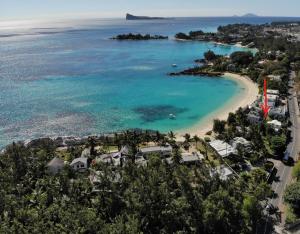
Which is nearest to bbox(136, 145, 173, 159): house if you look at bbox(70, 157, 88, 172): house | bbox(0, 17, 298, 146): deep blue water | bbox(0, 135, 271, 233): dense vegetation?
bbox(70, 157, 88, 172): house

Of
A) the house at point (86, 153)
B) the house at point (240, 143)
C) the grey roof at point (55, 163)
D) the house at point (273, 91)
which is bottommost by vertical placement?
the house at point (86, 153)

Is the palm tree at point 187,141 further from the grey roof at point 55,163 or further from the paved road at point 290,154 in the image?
the grey roof at point 55,163

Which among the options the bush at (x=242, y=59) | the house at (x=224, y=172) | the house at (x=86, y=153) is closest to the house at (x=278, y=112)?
the house at (x=224, y=172)

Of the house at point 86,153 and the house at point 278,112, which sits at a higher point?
the house at point 278,112

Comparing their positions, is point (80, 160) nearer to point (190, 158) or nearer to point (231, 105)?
point (190, 158)

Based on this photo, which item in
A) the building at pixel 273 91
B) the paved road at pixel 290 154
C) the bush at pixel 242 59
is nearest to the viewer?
the paved road at pixel 290 154

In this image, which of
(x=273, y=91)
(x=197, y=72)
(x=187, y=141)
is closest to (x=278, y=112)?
(x=273, y=91)
